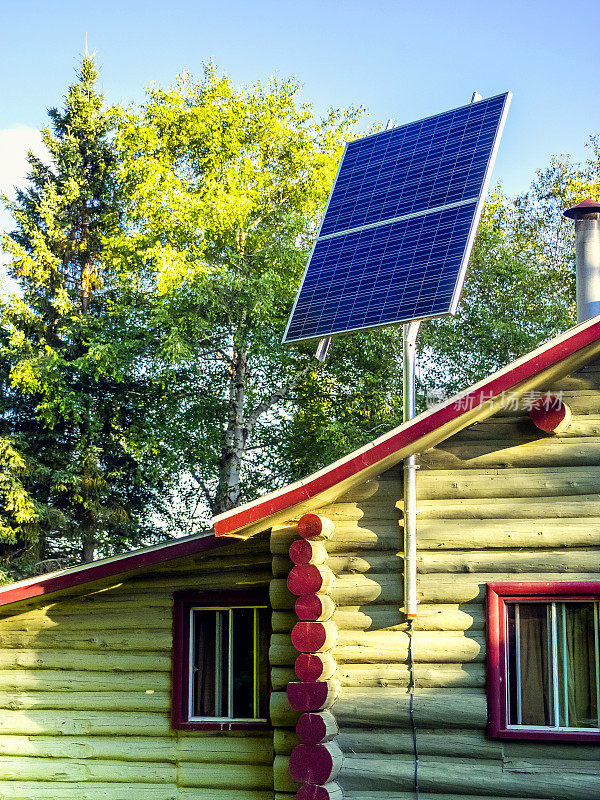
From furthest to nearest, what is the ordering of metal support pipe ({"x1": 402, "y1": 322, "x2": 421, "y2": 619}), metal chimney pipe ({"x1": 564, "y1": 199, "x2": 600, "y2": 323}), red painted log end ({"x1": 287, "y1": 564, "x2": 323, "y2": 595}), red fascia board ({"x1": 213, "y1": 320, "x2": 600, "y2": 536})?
1. metal chimney pipe ({"x1": 564, "y1": 199, "x2": 600, "y2": 323})
2. metal support pipe ({"x1": 402, "y1": 322, "x2": 421, "y2": 619})
3. red painted log end ({"x1": 287, "y1": 564, "x2": 323, "y2": 595})
4. red fascia board ({"x1": 213, "y1": 320, "x2": 600, "y2": 536})

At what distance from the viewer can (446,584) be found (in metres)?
8.63

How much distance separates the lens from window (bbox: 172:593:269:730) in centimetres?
967

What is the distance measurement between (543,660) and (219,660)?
3.49m

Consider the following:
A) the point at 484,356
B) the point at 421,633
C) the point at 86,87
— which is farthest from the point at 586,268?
the point at 86,87

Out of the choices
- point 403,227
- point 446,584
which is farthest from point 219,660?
point 403,227

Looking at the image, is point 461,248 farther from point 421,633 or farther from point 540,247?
point 540,247

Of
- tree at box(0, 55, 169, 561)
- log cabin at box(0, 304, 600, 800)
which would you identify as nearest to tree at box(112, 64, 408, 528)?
tree at box(0, 55, 169, 561)

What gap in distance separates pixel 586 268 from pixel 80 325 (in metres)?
18.3

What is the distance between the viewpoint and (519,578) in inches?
333

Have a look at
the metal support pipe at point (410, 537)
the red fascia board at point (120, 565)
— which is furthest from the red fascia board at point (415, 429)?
the red fascia board at point (120, 565)

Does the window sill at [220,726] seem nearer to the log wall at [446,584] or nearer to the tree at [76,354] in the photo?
the log wall at [446,584]

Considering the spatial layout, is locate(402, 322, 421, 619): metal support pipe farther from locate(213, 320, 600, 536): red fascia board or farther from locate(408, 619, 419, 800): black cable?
locate(213, 320, 600, 536): red fascia board

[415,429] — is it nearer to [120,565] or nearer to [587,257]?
[120,565]

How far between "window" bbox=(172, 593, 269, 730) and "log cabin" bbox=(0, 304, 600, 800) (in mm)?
20
